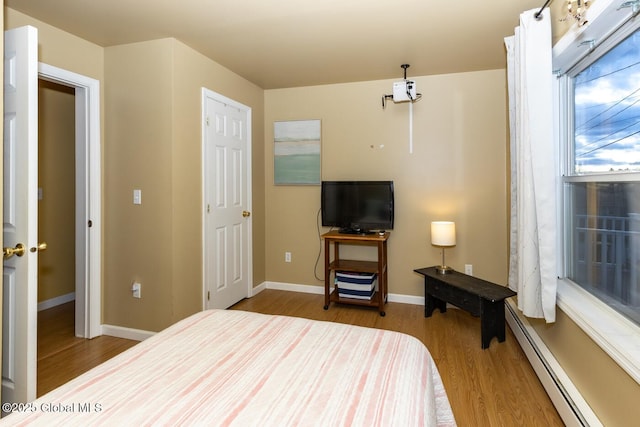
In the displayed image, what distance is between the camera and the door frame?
273 centimetres

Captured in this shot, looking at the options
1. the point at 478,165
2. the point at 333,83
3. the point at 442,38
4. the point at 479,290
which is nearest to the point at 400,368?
the point at 479,290

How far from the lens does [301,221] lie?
13.1ft

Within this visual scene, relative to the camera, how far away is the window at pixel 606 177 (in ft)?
4.99

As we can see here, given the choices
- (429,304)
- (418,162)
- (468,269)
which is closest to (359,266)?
(429,304)

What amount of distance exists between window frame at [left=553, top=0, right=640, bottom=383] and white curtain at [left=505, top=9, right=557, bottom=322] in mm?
110

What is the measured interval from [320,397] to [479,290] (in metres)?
2.12

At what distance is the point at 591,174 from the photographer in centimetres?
184

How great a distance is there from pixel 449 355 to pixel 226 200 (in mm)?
2348

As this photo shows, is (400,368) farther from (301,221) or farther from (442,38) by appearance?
(301,221)

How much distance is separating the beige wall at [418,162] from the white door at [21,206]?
97.7 inches

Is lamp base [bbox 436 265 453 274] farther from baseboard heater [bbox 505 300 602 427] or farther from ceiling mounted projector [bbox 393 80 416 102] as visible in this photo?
Answer: ceiling mounted projector [bbox 393 80 416 102]

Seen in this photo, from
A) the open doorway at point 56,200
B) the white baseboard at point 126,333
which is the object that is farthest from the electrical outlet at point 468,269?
the open doorway at point 56,200

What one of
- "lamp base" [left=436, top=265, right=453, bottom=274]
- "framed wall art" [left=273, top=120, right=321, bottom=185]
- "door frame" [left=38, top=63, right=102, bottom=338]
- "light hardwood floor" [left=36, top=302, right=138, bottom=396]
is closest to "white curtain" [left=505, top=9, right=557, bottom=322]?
"lamp base" [left=436, top=265, right=453, bottom=274]

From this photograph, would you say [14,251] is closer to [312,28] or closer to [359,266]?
[312,28]
